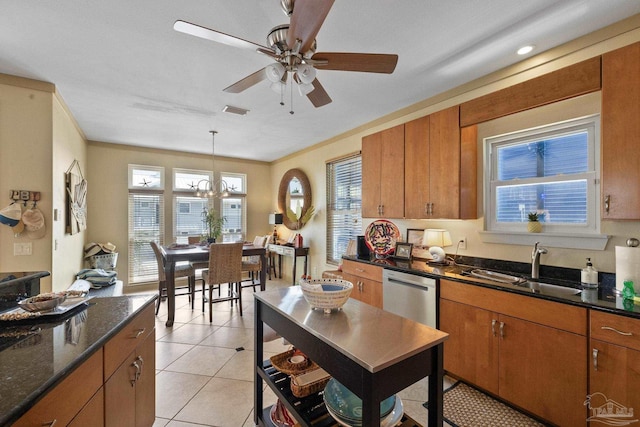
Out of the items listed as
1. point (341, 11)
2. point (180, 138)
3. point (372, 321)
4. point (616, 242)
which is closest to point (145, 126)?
point (180, 138)

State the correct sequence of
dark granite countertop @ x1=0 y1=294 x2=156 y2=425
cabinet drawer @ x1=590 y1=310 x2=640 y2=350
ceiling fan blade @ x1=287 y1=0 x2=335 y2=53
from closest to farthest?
1. dark granite countertop @ x1=0 y1=294 x2=156 y2=425
2. ceiling fan blade @ x1=287 y1=0 x2=335 y2=53
3. cabinet drawer @ x1=590 y1=310 x2=640 y2=350

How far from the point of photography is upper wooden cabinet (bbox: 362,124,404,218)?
10.6 ft

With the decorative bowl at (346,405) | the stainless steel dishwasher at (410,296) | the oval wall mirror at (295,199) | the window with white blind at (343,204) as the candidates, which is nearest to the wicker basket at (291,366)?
the decorative bowl at (346,405)

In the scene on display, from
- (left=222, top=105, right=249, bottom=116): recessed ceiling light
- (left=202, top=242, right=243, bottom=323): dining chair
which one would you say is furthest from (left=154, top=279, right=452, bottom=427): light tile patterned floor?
(left=222, top=105, right=249, bottom=116): recessed ceiling light

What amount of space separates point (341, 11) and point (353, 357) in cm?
201

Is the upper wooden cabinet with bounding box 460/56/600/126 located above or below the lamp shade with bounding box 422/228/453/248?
above

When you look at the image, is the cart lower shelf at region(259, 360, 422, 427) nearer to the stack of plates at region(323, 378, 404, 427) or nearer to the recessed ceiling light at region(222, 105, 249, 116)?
the stack of plates at region(323, 378, 404, 427)

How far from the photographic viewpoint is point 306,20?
1312mm

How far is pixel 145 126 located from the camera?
4.09 m

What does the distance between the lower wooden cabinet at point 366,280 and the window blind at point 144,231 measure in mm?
4030

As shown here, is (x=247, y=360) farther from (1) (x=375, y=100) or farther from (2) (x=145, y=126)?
(2) (x=145, y=126)

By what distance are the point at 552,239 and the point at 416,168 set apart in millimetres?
1347

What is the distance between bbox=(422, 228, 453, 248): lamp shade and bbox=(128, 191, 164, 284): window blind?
195 inches

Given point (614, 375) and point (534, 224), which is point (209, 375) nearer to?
point (614, 375)
